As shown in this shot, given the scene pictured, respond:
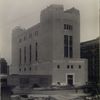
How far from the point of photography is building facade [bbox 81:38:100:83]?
1628mm

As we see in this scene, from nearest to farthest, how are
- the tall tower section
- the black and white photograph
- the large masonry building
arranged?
the black and white photograph, the large masonry building, the tall tower section

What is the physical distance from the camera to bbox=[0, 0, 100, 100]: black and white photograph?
1.43 meters

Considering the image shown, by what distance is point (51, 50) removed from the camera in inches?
69.5

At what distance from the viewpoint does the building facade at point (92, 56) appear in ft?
5.34

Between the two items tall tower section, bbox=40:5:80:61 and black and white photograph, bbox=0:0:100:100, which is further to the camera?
tall tower section, bbox=40:5:80:61

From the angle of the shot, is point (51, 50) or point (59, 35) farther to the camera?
point (59, 35)

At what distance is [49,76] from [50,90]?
15 cm

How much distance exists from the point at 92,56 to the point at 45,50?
1.28 feet

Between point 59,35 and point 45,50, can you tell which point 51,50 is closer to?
point 45,50

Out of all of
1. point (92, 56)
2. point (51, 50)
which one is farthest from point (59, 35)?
point (92, 56)

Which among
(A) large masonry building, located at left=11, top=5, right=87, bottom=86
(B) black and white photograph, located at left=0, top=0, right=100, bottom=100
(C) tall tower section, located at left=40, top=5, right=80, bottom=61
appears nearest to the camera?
(B) black and white photograph, located at left=0, top=0, right=100, bottom=100

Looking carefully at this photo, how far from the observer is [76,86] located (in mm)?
1749

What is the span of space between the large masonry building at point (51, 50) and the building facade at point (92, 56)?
0.05 meters

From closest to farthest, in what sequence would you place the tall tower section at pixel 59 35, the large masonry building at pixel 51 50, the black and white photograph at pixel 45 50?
the black and white photograph at pixel 45 50 < the large masonry building at pixel 51 50 < the tall tower section at pixel 59 35
